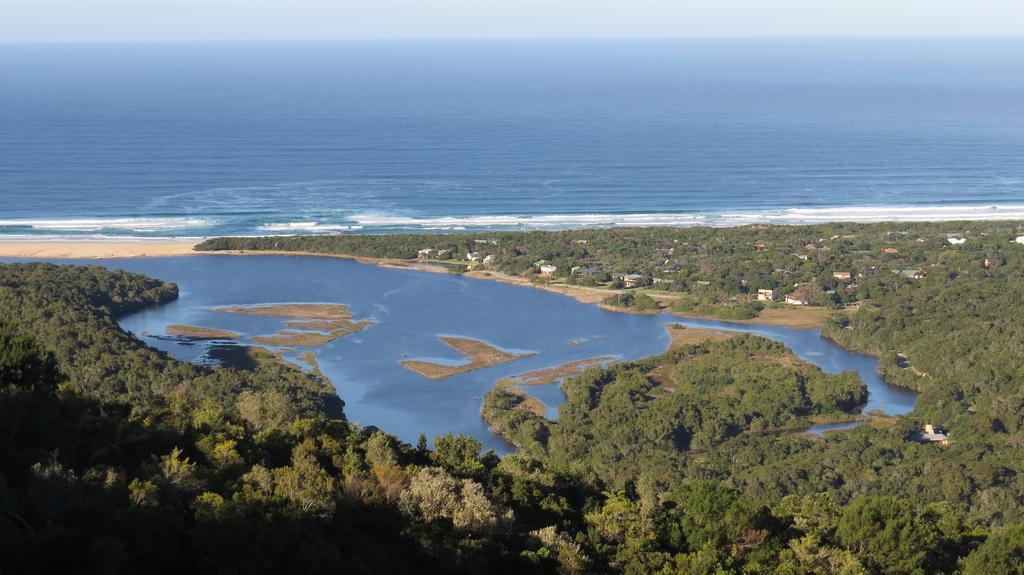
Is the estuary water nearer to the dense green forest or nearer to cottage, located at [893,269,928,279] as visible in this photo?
the dense green forest

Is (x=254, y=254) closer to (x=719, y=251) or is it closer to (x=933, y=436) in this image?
(x=719, y=251)

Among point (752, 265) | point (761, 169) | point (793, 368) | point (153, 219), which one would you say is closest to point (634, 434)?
point (793, 368)

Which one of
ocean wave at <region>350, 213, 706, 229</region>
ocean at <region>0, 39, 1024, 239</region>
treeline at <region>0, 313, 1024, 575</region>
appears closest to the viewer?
treeline at <region>0, 313, 1024, 575</region>

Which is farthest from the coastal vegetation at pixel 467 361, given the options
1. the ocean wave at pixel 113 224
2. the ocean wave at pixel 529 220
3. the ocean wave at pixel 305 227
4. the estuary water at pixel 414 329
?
the ocean wave at pixel 113 224

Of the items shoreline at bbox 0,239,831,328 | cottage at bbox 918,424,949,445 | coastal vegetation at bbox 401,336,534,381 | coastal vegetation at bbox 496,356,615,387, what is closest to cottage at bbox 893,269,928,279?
shoreline at bbox 0,239,831,328

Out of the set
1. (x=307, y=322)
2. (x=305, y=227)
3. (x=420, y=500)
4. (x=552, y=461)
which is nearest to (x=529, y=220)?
(x=305, y=227)

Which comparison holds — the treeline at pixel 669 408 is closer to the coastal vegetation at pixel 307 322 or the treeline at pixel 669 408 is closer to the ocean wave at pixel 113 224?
the coastal vegetation at pixel 307 322

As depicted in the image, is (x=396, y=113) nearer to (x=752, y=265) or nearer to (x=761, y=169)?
(x=761, y=169)

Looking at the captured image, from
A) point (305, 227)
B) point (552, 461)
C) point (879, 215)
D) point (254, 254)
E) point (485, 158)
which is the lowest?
point (552, 461)
